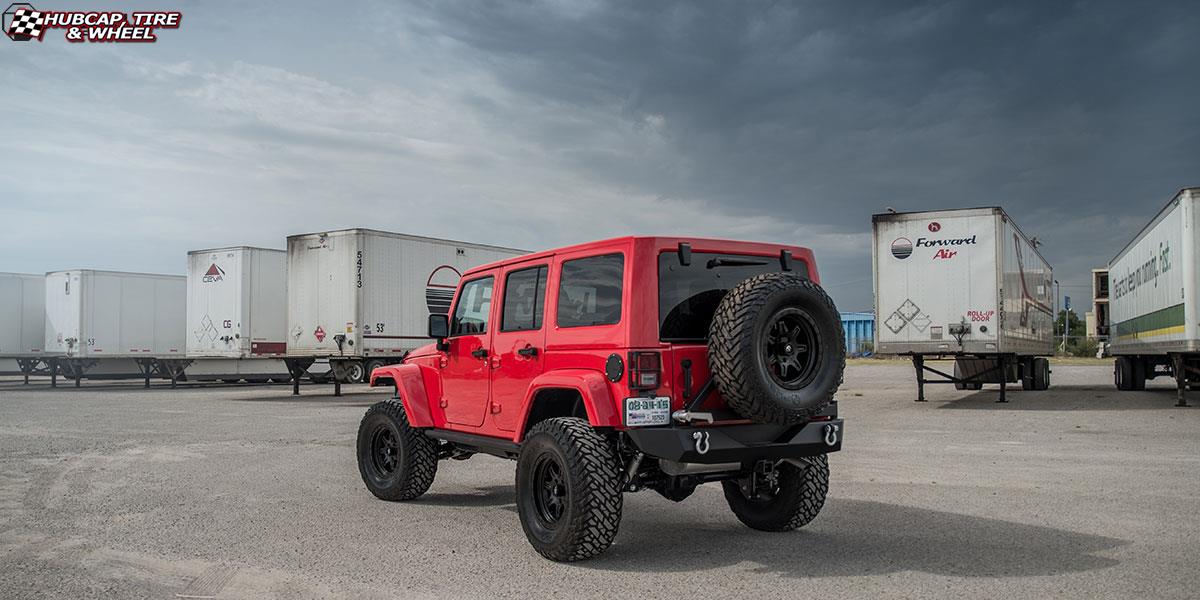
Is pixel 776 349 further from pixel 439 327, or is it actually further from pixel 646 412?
pixel 439 327

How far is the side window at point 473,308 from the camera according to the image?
7336mm

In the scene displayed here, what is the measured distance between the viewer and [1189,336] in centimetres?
1633

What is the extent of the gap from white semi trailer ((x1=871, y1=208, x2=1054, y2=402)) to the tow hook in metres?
13.4

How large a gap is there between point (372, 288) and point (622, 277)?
1749 cm

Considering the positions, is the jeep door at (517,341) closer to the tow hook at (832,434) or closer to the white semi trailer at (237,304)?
the tow hook at (832,434)

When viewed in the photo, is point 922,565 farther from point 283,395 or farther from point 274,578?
point 283,395

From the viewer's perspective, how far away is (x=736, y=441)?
562 centimetres

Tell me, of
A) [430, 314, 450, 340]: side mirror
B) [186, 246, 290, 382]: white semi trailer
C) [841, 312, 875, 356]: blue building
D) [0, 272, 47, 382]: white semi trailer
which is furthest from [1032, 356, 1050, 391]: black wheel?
[841, 312, 875, 356]: blue building

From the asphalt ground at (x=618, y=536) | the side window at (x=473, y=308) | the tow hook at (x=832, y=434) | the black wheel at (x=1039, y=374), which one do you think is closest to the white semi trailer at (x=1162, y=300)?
the black wheel at (x=1039, y=374)

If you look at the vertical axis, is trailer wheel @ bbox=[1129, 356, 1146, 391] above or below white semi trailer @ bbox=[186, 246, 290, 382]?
below

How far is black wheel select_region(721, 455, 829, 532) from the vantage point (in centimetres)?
650

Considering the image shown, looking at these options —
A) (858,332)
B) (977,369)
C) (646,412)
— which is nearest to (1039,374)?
(977,369)

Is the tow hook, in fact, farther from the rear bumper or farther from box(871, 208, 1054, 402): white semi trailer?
box(871, 208, 1054, 402): white semi trailer

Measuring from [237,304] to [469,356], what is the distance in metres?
20.8
